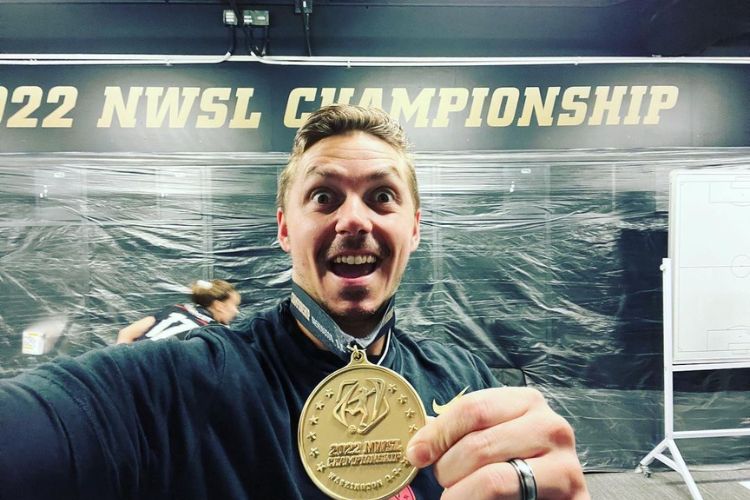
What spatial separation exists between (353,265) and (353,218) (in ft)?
0.25

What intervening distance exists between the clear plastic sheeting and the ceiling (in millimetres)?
653

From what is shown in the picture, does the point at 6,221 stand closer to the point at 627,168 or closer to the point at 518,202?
the point at 518,202

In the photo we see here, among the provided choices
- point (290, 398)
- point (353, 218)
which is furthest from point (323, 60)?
point (290, 398)

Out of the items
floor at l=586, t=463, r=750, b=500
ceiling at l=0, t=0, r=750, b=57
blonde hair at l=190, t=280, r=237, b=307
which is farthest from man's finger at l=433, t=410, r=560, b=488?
ceiling at l=0, t=0, r=750, b=57

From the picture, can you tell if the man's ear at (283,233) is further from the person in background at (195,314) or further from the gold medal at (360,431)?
the person in background at (195,314)

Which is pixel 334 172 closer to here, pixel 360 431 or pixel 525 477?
pixel 360 431

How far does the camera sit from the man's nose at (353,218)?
597 millimetres

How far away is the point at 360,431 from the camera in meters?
0.58

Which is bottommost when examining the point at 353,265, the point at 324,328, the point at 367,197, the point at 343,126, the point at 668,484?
the point at 668,484

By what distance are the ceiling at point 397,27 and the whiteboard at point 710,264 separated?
34.4 inches

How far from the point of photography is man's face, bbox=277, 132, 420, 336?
0.61 m

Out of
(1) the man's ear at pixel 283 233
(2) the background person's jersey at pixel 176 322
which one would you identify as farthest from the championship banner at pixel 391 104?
(1) the man's ear at pixel 283 233

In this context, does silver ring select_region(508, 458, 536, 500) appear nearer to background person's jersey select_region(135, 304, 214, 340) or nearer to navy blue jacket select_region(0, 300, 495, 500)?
navy blue jacket select_region(0, 300, 495, 500)

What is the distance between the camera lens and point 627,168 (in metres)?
2.32
